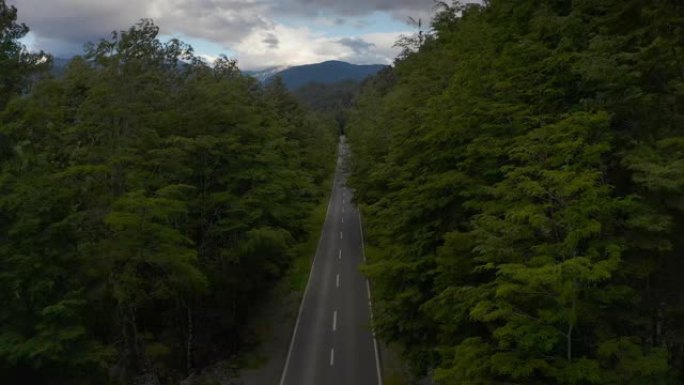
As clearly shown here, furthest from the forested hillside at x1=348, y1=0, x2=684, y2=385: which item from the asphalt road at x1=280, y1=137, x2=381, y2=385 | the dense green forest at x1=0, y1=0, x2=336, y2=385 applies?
the dense green forest at x1=0, y1=0, x2=336, y2=385

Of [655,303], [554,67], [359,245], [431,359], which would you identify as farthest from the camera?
[359,245]

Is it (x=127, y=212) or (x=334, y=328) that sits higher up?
(x=127, y=212)

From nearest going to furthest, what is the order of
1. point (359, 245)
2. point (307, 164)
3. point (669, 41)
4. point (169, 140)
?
1. point (669, 41)
2. point (169, 140)
3. point (359, 245)
4. point (307, 164)

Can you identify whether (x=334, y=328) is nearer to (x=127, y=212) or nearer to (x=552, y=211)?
(x=127, y=212)

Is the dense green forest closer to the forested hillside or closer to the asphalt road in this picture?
the asphalt road

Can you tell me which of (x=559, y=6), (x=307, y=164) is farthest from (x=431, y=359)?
(x=307, y=164)

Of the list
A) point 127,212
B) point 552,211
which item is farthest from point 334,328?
point 552,211

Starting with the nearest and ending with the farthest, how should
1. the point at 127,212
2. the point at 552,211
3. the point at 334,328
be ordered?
the point at 552,211, the point at 127,212, the point at 334,328

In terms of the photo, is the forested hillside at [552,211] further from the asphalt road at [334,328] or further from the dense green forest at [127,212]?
the dense green forest at [127,212]

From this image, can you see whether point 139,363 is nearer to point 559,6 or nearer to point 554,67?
point 554,67
